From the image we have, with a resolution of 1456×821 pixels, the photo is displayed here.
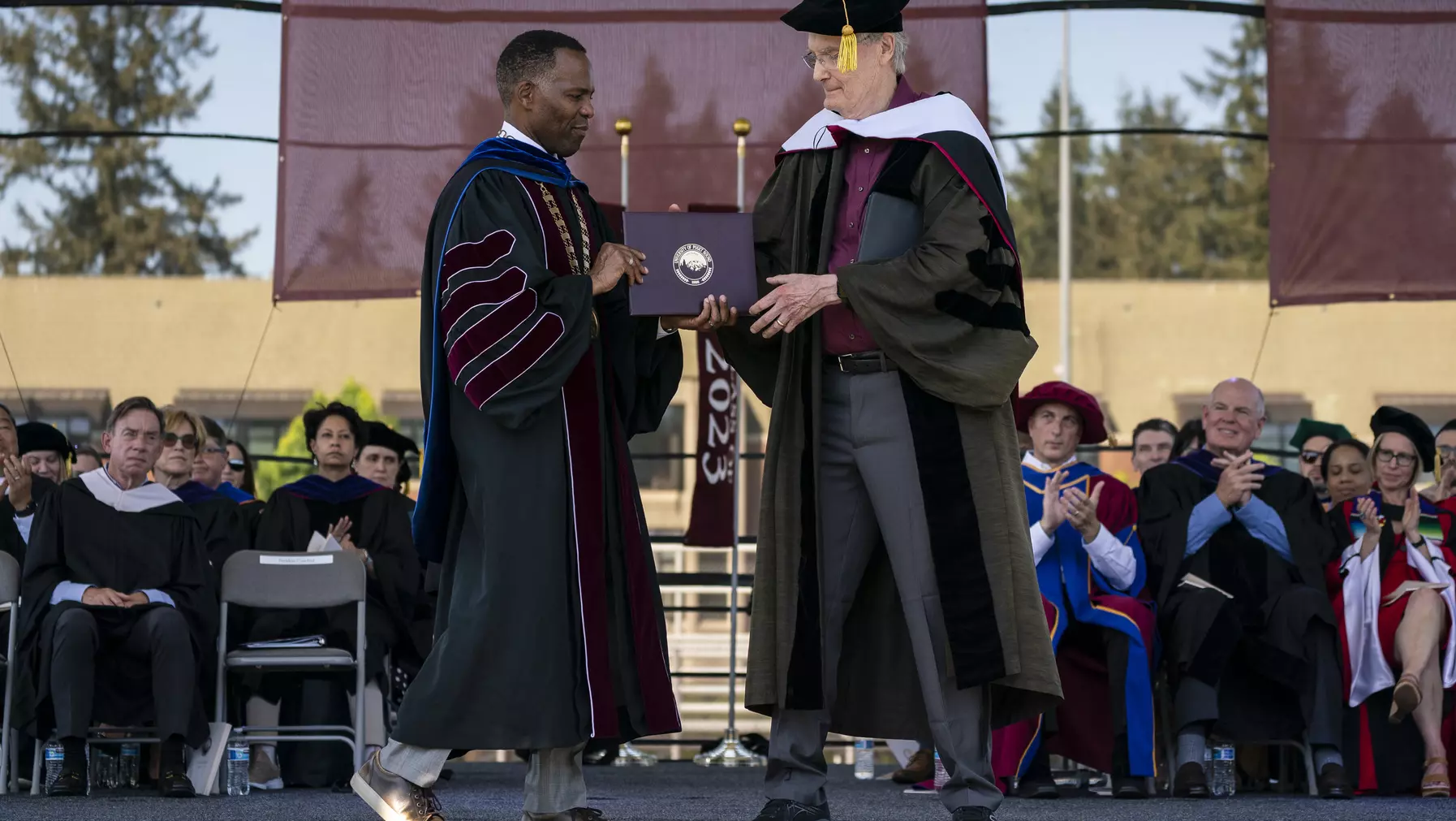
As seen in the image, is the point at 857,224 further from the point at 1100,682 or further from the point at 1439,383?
the point at 1439,383

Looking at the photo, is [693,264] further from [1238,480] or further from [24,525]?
[24,525]

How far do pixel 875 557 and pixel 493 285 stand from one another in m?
1.03

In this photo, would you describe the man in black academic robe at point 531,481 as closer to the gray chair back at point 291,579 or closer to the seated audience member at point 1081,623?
the seated audience member at point 1081,623

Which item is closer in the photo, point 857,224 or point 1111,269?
point 857,224

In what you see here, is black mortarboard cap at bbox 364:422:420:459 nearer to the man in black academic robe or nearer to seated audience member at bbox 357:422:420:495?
seated audience member at bbox 357:422:420:495

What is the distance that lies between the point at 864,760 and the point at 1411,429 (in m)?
2.47

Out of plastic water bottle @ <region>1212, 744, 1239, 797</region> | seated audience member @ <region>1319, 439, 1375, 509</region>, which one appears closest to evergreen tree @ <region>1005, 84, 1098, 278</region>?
seated audience member @ <region>1319, 439, 1375, 509</region>

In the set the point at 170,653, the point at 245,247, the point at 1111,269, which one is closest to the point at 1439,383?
the point at 1111,269

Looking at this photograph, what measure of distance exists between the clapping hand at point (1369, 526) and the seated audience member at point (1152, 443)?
49.8 inches

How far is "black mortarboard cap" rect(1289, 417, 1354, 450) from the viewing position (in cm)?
813

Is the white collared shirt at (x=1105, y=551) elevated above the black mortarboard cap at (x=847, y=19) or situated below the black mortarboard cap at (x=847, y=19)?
below

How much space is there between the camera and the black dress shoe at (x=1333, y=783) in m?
6.47

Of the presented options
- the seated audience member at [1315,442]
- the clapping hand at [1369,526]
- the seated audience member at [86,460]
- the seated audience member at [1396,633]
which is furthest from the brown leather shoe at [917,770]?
the seated audience member at [86,460]

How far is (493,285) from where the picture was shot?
4094 mm
